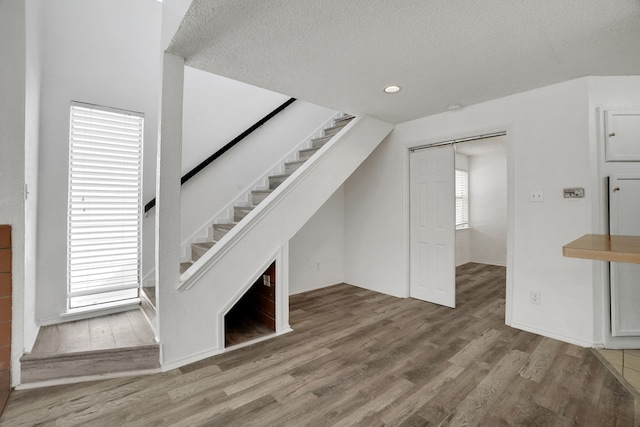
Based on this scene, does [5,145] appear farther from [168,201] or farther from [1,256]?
[168,201]

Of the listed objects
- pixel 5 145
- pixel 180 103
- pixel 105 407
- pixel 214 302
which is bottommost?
pixel 105 407

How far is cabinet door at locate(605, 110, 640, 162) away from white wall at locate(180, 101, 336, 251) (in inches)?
127

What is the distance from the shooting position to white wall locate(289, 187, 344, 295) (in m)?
3.99

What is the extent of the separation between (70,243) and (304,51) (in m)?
2.63

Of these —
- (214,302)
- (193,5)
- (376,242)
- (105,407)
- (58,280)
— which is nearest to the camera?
(193,5)

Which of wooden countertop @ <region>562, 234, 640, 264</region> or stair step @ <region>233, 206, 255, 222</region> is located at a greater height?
stair step @ <region>233, 206, 255, 222</region>

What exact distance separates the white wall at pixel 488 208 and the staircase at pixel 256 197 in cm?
371

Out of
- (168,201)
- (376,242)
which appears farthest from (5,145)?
(376,242)

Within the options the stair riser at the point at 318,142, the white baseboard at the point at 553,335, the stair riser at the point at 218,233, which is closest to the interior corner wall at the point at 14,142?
the stair riser at the point at 218,233

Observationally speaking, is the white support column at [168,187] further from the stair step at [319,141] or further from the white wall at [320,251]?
the stair step at [319,141]

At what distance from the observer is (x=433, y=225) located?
Result: 3.48 metres

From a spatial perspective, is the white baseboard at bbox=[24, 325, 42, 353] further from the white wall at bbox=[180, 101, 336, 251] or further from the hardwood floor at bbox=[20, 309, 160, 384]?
the white wall at bbox=[180, 101, 336, 251]

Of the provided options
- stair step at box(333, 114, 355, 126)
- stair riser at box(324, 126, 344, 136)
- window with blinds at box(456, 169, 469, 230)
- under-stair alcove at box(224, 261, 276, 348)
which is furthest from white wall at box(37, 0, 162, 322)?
window with blinds at box(456, 169, 469, 230)

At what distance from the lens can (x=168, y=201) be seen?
6.79 feet
